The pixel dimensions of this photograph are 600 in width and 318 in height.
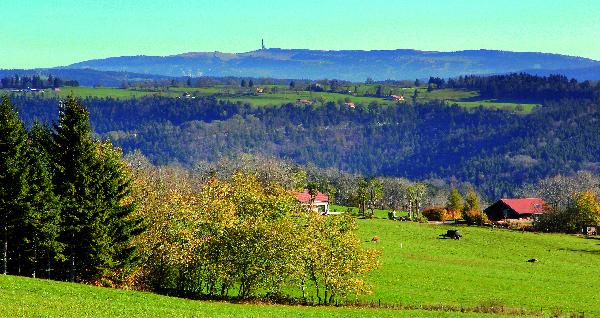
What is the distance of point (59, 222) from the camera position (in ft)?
164

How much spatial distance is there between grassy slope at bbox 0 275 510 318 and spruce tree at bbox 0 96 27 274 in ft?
15.9

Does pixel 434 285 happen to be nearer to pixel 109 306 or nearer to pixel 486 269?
pixel 486 269

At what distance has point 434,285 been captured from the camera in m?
70.5

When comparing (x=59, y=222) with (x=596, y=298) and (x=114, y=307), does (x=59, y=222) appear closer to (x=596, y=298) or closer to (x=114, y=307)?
(x=114, y=307)

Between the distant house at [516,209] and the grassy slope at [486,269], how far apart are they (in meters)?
35.0

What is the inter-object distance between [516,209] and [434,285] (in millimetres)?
87056

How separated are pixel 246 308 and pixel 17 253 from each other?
16368 millimetres

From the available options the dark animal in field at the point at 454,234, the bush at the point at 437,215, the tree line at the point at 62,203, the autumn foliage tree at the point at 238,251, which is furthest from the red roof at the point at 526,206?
the tree line at the point at 62,203

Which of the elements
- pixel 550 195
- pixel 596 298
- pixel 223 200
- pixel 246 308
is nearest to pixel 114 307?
pixel 246 308

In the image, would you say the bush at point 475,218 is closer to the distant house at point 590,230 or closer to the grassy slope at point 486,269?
the grassy slope at point 486,269

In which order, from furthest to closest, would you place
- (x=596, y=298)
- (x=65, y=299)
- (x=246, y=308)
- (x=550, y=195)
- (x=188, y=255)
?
(x=550, y=195), (x=596, y=298), (x=188, y=255), (x=246, y=308), (x=65, y=299)

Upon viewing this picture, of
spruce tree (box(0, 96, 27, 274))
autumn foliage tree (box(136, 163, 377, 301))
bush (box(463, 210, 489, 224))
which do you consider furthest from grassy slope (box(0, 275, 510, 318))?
bush (box(463, 210, 489, 224))

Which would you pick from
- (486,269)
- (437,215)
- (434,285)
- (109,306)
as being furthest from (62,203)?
(437,215)

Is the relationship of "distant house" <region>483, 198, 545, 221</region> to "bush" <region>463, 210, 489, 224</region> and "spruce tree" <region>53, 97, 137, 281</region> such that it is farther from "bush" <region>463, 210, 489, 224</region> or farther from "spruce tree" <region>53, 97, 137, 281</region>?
"spruce tree" <region>53, 97, 137, 281</region>
